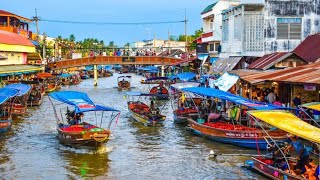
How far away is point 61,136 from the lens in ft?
85.6

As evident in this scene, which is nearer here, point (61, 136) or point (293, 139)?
point (293, 139)

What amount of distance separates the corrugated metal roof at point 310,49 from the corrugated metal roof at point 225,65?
19.1ft

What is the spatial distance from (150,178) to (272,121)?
5447 millimetres

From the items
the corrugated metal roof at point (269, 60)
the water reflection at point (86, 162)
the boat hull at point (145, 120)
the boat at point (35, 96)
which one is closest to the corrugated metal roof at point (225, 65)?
the corrugated metal roof at point (269, 60)

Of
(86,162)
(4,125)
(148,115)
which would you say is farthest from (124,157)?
(148,115)

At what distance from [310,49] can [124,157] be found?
54.0 feet

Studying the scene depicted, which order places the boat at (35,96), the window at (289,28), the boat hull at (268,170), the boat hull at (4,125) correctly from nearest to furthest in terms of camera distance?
1. the boat hull at (268,170)
2. the boat hull at (4,125)
3. the window at (289,28)
4. the boat at (35,96)

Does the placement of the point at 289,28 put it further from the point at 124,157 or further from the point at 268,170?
the point at 268,170

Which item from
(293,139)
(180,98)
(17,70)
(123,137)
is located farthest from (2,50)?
(293,139)

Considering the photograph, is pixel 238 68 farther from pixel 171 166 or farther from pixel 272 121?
pixel 272 121

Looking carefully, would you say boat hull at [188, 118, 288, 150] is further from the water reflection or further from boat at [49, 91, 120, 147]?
the water reflection

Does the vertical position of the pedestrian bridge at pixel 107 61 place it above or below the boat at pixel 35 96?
above

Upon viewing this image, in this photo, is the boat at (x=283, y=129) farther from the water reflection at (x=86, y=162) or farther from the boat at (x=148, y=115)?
the boat at (x=148, y=115)

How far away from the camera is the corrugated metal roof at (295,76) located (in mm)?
24084
